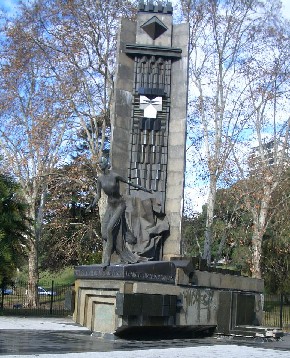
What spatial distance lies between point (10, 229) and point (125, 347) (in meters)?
12.7

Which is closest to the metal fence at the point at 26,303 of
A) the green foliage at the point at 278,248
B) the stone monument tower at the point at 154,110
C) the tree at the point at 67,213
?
the tree at the point at 67,213

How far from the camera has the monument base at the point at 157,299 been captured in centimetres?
1127

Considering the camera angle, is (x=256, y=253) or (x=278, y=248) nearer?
(x=256, y=253)

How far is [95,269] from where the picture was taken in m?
11.9

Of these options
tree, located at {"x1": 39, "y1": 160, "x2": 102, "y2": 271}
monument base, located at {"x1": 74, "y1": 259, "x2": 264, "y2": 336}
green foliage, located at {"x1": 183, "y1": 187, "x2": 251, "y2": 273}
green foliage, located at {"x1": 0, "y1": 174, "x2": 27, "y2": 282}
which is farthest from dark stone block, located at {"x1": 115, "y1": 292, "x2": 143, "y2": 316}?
green foliage, located at {"x1": 183, "y1": 187, "x2": 251, "y2": 273}

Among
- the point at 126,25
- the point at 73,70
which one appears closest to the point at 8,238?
the point at 73,70

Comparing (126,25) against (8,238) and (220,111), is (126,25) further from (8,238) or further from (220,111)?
(220,111)

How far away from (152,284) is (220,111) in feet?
51.4

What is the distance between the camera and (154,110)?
15.1 m

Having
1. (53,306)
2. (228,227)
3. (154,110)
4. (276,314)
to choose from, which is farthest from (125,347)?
(53,306)

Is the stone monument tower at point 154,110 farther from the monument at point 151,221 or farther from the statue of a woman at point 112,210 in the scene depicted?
the statue of a woman at point 112,210

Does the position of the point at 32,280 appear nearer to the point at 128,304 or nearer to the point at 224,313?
the point at 224,313

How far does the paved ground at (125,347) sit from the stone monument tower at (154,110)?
3.13m

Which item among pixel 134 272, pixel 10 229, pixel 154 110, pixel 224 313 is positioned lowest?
pixel 224 313
